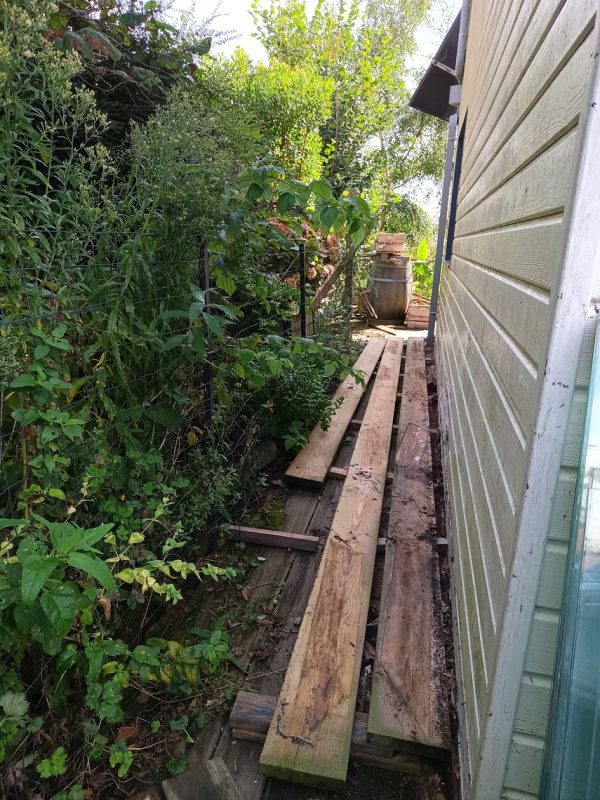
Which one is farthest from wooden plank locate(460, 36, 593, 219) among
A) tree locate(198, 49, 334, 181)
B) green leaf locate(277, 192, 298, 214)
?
tree locate(198, 49, 334, 181)

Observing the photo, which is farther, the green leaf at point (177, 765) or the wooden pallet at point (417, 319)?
the wooden pallet at point (417, 319)

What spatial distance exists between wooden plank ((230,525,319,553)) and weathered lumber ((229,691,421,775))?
0.90 m

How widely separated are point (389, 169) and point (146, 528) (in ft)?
53.9

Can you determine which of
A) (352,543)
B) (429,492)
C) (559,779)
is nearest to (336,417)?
(429,492)

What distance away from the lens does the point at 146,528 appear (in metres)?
1.74

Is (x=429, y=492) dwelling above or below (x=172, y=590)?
below

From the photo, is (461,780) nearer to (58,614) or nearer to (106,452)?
(58,614)

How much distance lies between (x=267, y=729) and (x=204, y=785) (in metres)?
0.23

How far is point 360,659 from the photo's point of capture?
173 cm

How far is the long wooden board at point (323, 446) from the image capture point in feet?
10.2

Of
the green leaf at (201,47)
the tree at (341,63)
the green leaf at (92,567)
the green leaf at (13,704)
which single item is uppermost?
the tree at (341,63)

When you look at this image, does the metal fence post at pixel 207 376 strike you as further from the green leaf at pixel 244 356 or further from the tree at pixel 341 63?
the tree at pixel 341 63

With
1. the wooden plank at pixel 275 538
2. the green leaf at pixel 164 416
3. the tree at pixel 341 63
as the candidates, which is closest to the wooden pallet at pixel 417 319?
the tree at pixel 341 63

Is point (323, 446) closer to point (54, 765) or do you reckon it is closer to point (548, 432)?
point (54, 765)
